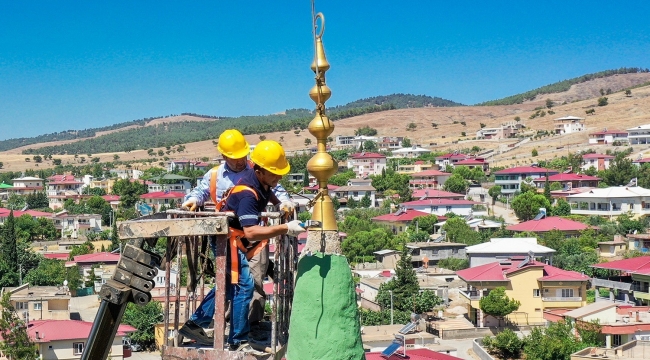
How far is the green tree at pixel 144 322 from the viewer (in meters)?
36.5

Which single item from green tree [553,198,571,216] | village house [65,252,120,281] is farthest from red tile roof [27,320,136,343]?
green tree [553,198,571,216]

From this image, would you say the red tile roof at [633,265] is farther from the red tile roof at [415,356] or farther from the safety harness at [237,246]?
the safety harness at [237,246]

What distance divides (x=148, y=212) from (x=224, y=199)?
30.7 inches

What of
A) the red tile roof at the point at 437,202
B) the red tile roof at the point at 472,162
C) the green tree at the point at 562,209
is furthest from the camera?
the red tile roof at the point at 472,162

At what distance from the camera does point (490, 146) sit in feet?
368

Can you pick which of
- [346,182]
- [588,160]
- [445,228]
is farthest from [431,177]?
[445,228]

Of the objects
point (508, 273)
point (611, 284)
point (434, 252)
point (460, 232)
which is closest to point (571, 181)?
point (460, 232)

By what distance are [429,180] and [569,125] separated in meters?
37.6

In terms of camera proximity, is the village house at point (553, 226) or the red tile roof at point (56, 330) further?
the village house at point (553, 226)

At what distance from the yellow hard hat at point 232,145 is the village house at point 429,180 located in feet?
247

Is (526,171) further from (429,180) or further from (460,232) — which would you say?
(460,232)

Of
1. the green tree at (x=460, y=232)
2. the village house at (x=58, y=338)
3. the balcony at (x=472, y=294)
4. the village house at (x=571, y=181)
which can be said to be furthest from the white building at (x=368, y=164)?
the village house at (x=58, y=338)

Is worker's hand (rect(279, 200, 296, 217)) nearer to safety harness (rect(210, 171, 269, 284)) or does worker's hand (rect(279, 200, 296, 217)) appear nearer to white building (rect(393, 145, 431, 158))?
safety harness (rect(210, 171, 269, 284))

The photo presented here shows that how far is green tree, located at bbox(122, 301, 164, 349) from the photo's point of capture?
36.5m
